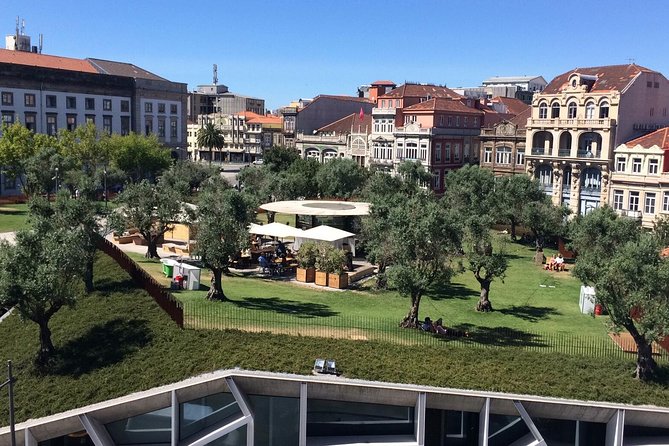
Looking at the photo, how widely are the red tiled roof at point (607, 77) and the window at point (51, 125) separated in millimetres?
57507

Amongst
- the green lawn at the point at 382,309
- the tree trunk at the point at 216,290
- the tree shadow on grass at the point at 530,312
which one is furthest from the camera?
the tree shadow on grass at the point at 530,312

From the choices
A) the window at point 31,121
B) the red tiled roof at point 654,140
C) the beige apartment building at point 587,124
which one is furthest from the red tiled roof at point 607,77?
the window at point 31,121

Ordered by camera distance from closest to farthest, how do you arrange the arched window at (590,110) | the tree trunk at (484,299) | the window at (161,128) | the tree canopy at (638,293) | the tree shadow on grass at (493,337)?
the tree canopy at (638,293)
the tree shadow on grass at (493,337)
the tree trunk at (484,299)
the arched window at (590,110)
the window at (161,128)

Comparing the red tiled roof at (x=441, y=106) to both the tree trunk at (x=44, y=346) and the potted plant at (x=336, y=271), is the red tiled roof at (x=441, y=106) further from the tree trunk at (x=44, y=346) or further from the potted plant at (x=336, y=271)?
the tree trunk at (x=44, y=346)

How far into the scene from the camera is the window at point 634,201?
2258 inches

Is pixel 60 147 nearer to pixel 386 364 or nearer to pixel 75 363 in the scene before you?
pixel 75 363

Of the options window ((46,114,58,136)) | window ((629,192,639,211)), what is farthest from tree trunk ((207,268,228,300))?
window ((46,114,58,136))

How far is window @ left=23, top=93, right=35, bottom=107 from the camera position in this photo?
76.9 meters

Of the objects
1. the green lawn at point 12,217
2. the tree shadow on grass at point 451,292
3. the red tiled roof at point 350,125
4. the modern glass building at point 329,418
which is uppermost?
the red tiled roof at point 350,125

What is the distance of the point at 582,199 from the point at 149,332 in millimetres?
49480

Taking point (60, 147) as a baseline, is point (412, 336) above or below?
below

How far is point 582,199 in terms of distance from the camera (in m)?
63.9

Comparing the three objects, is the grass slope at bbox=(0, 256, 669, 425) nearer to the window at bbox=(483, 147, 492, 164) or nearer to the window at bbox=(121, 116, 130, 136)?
the window at bbox=(483, 147, 492, 164)

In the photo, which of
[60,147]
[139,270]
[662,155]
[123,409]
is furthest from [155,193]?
[662,155]
